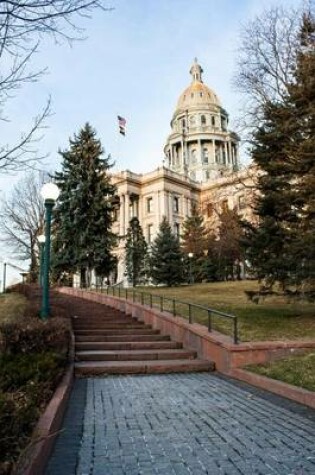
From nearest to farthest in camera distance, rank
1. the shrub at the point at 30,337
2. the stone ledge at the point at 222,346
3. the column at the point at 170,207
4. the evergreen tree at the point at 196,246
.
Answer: the shrub at the point at 30,337, the stone ledge at the point at 222,346, the evergreen tree at the point at 196,246, the column at the point at 170,207

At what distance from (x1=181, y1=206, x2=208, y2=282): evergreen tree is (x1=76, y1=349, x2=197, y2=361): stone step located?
113 ft

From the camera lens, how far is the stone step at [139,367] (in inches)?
360

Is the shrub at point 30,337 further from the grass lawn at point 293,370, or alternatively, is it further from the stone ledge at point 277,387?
the grass lawn at point 293,370

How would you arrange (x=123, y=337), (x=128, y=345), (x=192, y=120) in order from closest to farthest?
(x=128, y=345), (x=123, y=337), (x=192, y=120)

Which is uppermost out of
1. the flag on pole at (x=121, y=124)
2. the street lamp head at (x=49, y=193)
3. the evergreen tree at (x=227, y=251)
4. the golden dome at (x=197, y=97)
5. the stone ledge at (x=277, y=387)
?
the golden dome at (x=197, y=97)

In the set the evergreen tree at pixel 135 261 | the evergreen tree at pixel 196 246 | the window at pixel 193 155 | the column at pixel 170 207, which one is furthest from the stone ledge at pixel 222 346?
the window at pixel 193 155

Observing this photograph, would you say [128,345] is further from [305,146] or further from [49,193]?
[305,146]

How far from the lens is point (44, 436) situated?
148 inches

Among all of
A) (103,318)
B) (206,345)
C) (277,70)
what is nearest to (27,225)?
(103,318)

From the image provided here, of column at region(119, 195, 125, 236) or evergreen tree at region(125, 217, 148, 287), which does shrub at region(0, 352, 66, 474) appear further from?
column at region(119, 195, 125, 236)

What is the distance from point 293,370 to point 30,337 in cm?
452

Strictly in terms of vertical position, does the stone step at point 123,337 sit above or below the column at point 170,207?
below

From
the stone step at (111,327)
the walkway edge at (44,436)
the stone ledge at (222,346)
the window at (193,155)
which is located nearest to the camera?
the walkway edge at (44,436)

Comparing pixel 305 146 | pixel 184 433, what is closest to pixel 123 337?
pixel 305 146
